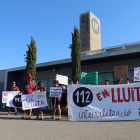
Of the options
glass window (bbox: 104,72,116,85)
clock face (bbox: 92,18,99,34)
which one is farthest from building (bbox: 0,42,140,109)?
clock face (bbox: 92,18,99,34)

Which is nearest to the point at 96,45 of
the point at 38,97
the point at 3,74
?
the point at 3,74

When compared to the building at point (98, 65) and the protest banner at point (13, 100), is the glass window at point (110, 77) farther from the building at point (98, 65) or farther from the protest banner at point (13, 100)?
the protest banner at point (13, 100)

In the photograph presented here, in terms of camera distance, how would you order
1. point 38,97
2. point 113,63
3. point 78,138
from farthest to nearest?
point 113,63 < point 38,97 < point 78,138

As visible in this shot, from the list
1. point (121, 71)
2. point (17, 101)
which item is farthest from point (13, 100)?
point (121, 71)

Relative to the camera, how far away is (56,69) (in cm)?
1591

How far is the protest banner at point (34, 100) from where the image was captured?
7883 mm

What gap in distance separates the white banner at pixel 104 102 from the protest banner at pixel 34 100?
1.32 metres

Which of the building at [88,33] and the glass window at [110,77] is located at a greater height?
the building at [88,33]

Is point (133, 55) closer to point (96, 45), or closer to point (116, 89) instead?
point (116, 89)

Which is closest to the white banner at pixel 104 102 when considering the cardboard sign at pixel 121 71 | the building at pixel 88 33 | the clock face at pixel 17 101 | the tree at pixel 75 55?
the cardboard sign at pixel 121 71

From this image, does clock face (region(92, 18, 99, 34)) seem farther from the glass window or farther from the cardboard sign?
the cardboard sign

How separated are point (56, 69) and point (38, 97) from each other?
26.4 feet

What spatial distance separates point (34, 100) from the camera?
793cm

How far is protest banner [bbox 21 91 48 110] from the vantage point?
788 cm
